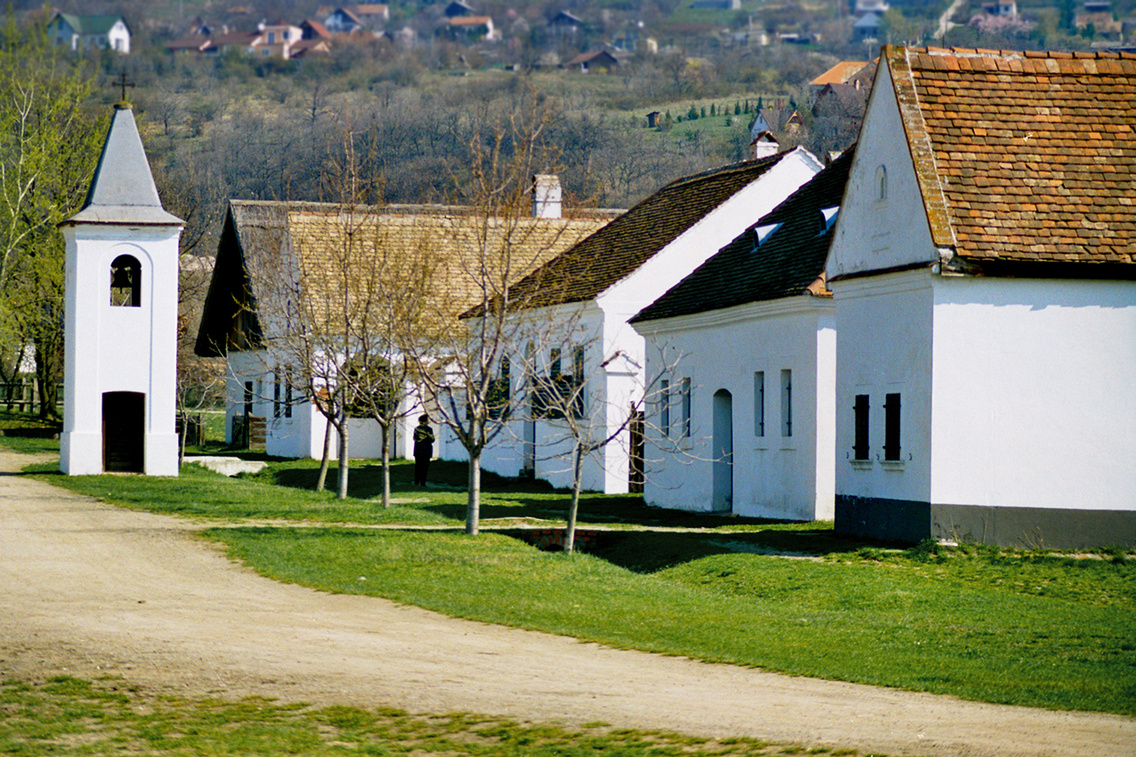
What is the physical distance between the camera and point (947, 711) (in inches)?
441

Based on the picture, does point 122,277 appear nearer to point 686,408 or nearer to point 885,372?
point 686,408

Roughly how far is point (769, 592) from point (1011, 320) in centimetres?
535

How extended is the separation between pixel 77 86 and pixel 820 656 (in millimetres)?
40537

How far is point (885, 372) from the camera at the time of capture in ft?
72.2

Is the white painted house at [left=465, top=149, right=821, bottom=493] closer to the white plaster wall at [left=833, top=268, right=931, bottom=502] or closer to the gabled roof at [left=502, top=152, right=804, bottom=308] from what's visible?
the gabled roof at [left=502, top=152, right=804, bottom=308]

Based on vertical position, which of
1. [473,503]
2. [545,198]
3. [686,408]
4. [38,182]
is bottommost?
[473,503]

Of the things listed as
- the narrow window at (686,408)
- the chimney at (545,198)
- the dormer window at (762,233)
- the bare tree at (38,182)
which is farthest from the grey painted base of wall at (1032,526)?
the bare tree at (38,182)

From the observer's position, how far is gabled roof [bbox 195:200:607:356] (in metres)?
31.3

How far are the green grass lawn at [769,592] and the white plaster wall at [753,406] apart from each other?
1235 mm

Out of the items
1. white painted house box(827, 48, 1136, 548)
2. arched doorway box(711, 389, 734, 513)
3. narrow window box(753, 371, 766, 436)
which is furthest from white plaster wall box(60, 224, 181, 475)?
white painted house box(827, 48, 1136, 548)

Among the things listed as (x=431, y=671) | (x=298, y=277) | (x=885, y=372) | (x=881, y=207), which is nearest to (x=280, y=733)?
(x=431, y=671)

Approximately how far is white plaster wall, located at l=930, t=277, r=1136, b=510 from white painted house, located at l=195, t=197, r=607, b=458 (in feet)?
40.0

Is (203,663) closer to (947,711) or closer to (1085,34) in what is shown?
(947,711)

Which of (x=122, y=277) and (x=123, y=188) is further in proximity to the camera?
(x=122, y=277)
